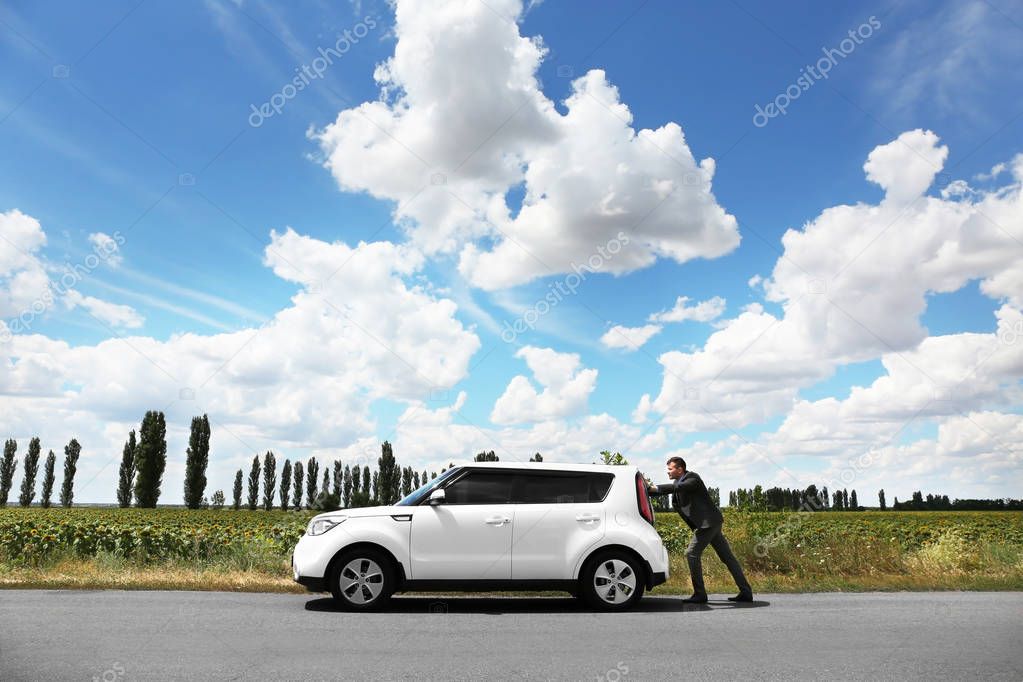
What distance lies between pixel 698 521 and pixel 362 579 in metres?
4.41

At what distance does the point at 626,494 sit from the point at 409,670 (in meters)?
4.35

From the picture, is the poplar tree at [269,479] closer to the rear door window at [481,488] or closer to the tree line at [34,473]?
the tree line at [34,473]

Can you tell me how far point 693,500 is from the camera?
10.6 meters

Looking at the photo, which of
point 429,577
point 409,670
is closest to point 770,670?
point 409,670

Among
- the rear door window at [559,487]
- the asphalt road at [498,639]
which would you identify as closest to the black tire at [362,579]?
the asphalt road at [498,639]

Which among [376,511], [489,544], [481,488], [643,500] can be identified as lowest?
[489,544]

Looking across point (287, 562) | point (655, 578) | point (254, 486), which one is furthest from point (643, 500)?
point (254, 486)

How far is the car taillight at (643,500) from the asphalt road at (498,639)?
1.13 meters

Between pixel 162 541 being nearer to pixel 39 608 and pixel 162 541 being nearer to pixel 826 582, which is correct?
pixel 39 608

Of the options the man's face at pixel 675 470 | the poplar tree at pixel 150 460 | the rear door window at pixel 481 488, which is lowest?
the rear door window at pixel 481 488

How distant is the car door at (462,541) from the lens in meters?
9.39

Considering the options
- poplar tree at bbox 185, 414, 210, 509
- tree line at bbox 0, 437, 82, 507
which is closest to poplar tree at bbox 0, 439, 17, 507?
tree line at bbox 0, 437, 82, 507

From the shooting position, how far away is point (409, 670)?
19.9 ft

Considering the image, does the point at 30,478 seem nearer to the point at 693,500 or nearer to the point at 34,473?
the point at 34,473
